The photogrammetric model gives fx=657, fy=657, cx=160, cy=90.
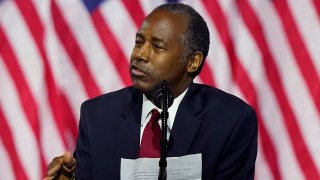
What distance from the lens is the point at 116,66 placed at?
196 cm

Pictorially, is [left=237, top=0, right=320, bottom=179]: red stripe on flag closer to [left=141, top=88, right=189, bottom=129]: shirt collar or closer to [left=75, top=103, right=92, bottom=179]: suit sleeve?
[left=141, top=88, right=189, bottom=129]: shirt collar

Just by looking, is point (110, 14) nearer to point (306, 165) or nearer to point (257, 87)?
point (257, 87)

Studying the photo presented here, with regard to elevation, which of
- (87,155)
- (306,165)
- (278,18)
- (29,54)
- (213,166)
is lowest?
(306,165)

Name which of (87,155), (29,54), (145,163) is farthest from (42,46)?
(145,163)

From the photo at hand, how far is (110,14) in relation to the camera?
1.95m

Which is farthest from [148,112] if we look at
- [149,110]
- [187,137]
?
[187,137]

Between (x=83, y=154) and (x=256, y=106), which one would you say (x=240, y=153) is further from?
(x=256, y=106)

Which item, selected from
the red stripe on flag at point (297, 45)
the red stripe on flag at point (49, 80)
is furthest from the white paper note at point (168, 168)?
the red stripe on flag at point (297, 45)

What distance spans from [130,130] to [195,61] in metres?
0.22

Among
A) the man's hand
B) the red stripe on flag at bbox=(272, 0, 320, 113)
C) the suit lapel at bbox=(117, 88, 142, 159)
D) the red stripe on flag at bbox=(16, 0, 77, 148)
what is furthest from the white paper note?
the red stripe on flag at bbox=(272, 0, 320, 113)

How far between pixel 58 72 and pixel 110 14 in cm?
23

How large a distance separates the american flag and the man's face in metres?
0.50

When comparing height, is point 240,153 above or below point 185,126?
below

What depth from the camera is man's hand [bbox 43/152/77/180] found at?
1.31m
